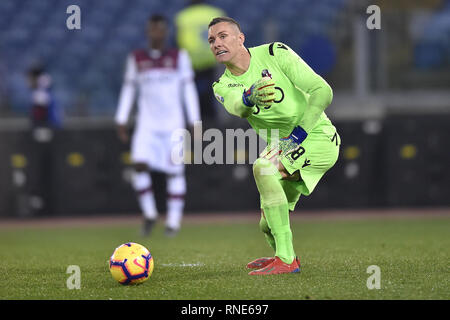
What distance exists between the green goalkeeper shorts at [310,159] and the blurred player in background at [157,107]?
4.16 meters

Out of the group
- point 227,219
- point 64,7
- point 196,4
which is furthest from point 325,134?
point 64,7

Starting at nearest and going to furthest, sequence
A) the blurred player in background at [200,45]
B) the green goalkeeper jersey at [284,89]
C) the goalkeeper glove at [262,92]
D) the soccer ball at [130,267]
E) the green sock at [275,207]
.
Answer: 1. the goalkeeper glove at [262,92]
2. the soccer ball at [130,267]
3. the green sock at [275,207]
4. the green goalkeeper jersey at [284,89]
5. the blurred player in background at [200,45]

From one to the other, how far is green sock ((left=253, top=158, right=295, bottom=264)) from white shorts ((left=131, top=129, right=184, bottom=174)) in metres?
4.61

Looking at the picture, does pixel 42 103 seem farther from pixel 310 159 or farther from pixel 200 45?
pixel 310 159

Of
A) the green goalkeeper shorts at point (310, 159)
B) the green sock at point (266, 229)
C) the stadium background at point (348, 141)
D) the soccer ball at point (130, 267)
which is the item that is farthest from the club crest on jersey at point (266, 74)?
the stadium background at point (348, 141)

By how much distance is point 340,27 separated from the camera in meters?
13.4

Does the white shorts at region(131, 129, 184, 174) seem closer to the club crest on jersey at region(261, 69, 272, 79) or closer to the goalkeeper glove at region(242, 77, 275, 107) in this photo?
the club crest on jersey at region(261, 69, 272, 79)

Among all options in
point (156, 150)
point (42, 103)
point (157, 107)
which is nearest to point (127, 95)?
point (157, 107)

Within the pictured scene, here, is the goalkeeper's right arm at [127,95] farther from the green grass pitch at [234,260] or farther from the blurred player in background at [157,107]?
the green grass pitch at [234,260]

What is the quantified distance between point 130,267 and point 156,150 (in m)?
5.03

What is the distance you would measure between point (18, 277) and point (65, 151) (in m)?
6.91

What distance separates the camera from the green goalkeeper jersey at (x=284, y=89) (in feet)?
19.9

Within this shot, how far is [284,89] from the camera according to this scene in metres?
6.25

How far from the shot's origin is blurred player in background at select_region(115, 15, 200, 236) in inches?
412
